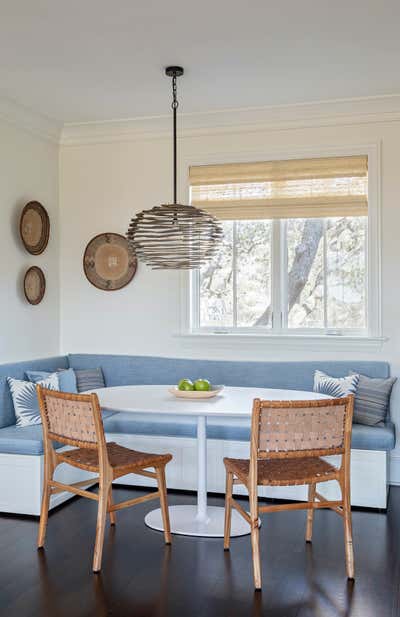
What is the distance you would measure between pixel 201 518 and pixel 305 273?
2077 mm

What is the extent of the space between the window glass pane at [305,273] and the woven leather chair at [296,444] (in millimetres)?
1952

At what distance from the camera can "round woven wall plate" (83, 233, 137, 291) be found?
16.7 ft

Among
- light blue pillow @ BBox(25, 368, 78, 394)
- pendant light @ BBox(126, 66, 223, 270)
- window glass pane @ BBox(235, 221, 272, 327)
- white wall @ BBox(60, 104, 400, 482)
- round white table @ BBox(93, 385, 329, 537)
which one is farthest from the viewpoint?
window glass pane @ BBox(235, 221, 272, 327)

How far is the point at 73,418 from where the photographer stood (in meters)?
3.04

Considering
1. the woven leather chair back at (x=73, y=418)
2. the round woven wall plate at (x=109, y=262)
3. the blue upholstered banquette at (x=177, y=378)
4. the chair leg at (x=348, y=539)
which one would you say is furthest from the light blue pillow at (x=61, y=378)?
the chair leg at (x=348, y=539)

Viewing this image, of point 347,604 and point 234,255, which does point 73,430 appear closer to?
point 347,604

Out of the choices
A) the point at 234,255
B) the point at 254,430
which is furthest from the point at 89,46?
the point at 254,430

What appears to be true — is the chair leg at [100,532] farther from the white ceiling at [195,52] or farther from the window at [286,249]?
the white ceiling at [195,52]

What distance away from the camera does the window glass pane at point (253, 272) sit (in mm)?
4859

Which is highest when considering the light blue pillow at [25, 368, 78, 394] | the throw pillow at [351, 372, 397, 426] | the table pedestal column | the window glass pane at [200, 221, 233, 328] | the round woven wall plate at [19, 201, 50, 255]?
the round woven wall plate at [19, 201, 50, 255]

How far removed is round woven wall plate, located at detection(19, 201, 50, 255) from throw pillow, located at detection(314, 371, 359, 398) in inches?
92.0

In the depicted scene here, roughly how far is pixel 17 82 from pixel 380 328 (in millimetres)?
2995

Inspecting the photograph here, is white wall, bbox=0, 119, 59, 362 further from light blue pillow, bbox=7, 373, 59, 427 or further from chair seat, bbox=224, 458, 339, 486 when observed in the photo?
chair seat, bbox=224, 458, 339, 486

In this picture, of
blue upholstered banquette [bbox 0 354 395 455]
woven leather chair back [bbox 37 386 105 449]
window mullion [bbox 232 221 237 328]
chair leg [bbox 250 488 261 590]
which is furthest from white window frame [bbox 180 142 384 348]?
chair leg [bbox 250 488 261 590]
